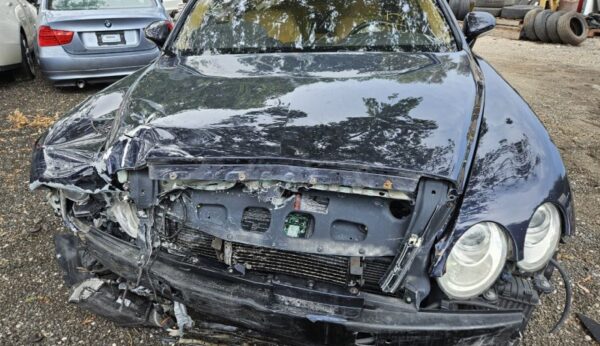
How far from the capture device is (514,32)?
12172 mm

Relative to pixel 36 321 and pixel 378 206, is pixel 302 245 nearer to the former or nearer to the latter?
pixel 378 206

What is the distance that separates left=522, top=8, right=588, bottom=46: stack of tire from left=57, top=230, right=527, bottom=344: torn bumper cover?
425 inches

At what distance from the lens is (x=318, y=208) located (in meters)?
1.80

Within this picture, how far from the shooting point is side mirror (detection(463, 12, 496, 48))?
3.19m

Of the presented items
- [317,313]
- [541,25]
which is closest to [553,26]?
[541,25]

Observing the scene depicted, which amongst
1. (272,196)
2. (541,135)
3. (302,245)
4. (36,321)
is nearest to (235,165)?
(272,196)

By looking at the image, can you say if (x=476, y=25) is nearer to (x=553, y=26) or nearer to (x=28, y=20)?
(x=28, y=20)

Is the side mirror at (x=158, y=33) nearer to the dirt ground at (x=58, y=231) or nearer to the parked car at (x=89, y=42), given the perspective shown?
the dirt ground at (x=58, y=231)

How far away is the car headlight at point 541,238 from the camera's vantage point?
1.77 m

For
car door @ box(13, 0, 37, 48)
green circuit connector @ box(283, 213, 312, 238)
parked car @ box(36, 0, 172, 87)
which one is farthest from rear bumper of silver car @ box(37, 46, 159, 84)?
green circuit connector @ box(283, 213, 312, 238)

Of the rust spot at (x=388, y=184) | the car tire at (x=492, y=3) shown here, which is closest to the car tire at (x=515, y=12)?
the car tire at (x=492, y=3)

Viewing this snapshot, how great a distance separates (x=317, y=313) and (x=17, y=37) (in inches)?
258

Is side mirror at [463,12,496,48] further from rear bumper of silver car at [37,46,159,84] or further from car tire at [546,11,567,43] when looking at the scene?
car tire at [546,11,567,43]

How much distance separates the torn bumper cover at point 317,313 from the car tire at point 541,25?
36.1 ft
